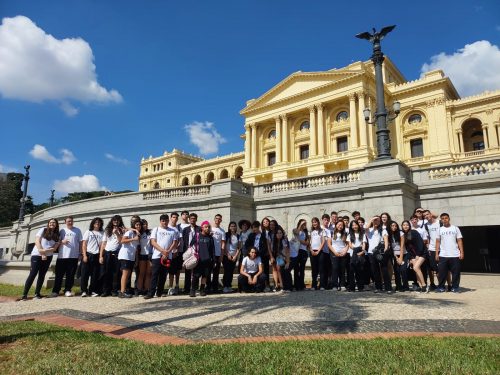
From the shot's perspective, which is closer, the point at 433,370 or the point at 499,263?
the point at 433,370

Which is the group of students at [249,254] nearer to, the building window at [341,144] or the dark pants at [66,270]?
the dark pants at [66,270]

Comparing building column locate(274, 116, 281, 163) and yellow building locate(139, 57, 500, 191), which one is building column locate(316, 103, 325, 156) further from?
building column locate(274, 116, 281, 163)

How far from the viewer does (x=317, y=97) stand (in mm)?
47469

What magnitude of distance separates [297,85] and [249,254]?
43.3 metres

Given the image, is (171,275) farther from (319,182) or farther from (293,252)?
(319,182)

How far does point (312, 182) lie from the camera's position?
1705 centimetres

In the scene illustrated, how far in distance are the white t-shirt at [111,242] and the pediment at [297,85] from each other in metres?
40.7

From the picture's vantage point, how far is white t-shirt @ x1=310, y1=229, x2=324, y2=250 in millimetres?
9859

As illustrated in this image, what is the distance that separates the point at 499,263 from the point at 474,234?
164cm

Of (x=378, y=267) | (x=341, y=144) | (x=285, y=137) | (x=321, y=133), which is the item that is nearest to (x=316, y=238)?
(x=378, y=267)


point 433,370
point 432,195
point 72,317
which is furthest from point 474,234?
point 72,317

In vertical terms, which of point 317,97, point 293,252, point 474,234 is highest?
point 317,97

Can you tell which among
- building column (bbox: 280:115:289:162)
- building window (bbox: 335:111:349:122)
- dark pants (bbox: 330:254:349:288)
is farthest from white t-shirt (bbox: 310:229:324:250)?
building window (bbox: 335:111:349:122)

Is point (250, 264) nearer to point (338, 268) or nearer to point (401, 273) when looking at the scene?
point (338, 268)
